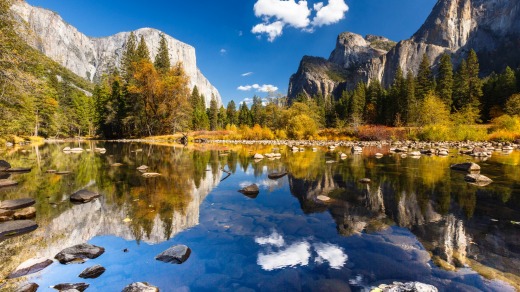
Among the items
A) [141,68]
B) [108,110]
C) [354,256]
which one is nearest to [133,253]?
[354,256]

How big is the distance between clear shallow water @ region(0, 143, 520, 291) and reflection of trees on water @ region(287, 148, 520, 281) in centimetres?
3

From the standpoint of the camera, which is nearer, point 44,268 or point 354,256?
point 44,268

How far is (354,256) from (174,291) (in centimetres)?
273

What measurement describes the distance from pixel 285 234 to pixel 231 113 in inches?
3882

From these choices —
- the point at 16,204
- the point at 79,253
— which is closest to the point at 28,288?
the point at 79,253

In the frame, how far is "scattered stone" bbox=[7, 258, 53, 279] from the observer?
3.58m

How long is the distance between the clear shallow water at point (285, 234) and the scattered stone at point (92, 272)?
0.35ft

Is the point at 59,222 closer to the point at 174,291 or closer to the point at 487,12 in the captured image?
the point at 174,291

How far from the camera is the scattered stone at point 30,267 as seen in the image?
3583 millimetres

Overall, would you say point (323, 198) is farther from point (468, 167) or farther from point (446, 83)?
point (446, 83)

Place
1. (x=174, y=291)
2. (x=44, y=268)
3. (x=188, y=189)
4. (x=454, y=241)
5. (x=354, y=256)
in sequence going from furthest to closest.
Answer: (x=188, y=189)
(x=454, y=241)
(x=354, y=256)
(x=44, y=268)
(x=174, y=291)

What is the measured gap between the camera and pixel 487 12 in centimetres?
14662

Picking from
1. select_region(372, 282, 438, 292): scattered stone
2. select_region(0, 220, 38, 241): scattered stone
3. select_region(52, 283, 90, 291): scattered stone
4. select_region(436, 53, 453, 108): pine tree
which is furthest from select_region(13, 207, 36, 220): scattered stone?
select_region(436, 53, 453, 108): pine tree

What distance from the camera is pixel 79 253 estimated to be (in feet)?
13.9
